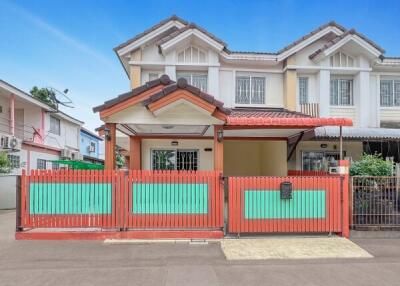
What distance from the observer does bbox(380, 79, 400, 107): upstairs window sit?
1612 centimetres

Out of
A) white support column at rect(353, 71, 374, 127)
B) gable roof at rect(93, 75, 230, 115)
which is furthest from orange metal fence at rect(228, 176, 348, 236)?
white support column at rect(353, 71, 374, 127)

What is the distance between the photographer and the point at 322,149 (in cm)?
1550

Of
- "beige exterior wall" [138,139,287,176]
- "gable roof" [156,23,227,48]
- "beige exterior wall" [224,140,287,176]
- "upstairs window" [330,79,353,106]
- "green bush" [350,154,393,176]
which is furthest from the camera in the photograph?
"beige exterior wall" [224,140,287,176]

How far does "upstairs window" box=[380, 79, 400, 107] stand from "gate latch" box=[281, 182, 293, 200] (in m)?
10.4

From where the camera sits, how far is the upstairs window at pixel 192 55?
15008 millimetres

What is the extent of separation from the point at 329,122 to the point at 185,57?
7.85m

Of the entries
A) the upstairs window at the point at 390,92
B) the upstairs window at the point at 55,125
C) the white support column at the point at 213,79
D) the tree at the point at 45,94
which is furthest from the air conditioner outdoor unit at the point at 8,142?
the tree at the point at 45,94

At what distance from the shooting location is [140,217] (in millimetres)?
8461

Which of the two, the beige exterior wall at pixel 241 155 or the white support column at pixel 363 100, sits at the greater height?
the white support column at pixel 363 100

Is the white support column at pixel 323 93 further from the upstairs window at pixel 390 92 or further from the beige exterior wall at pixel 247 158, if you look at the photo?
the upstairs window at pixel 390 92

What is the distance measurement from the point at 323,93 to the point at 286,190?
8.19 meters

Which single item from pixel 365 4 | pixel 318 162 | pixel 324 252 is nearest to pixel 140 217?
pixel 324 252

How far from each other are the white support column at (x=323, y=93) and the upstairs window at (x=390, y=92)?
313 centimetres

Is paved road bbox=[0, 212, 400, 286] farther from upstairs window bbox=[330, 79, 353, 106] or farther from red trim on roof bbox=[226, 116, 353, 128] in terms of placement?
upstairs window bbox=[330, 79, 353, 106]
